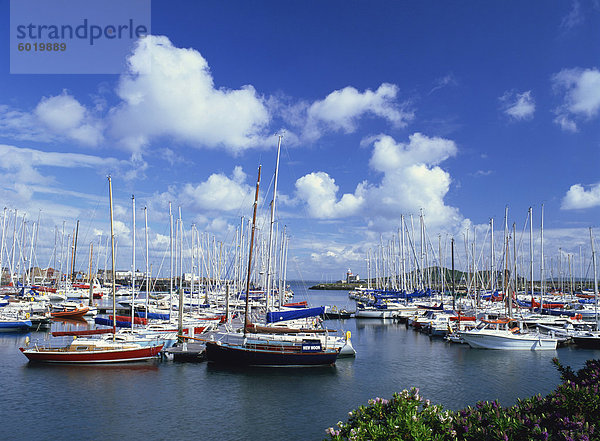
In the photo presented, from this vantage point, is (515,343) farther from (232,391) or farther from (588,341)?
(232,391)

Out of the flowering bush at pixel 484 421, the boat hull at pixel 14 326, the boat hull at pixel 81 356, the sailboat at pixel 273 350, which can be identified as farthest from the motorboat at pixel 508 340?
the boat hull at pixel 14 326

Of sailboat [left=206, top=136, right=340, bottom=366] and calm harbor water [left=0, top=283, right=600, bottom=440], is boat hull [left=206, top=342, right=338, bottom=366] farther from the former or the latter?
calm harbor water [left=0, top=283, right=600, bottom=440]

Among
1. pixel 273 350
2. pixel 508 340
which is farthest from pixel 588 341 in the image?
pixel 273 350

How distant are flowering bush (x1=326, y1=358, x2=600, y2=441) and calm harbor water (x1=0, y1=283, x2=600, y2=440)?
41.8 ft

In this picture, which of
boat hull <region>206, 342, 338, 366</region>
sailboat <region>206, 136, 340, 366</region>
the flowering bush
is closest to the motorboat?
sailboat <region>206, 136, 340, 366</region>

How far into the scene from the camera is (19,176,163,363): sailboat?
37438 mm

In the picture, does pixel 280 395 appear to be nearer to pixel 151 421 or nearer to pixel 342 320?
pixel 151 421

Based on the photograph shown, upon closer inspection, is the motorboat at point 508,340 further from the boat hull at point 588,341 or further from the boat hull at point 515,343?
the boat hull at point 588,341

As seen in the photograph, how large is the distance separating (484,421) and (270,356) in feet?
93.0

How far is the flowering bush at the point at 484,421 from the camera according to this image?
9.52 metres

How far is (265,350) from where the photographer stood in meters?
37.3

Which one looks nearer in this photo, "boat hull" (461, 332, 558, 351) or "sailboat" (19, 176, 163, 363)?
"sailboat" (19, 176, 163, 363)

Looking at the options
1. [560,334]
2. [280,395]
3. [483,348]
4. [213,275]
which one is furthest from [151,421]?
[213,275]

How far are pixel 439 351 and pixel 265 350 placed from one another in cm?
2186
